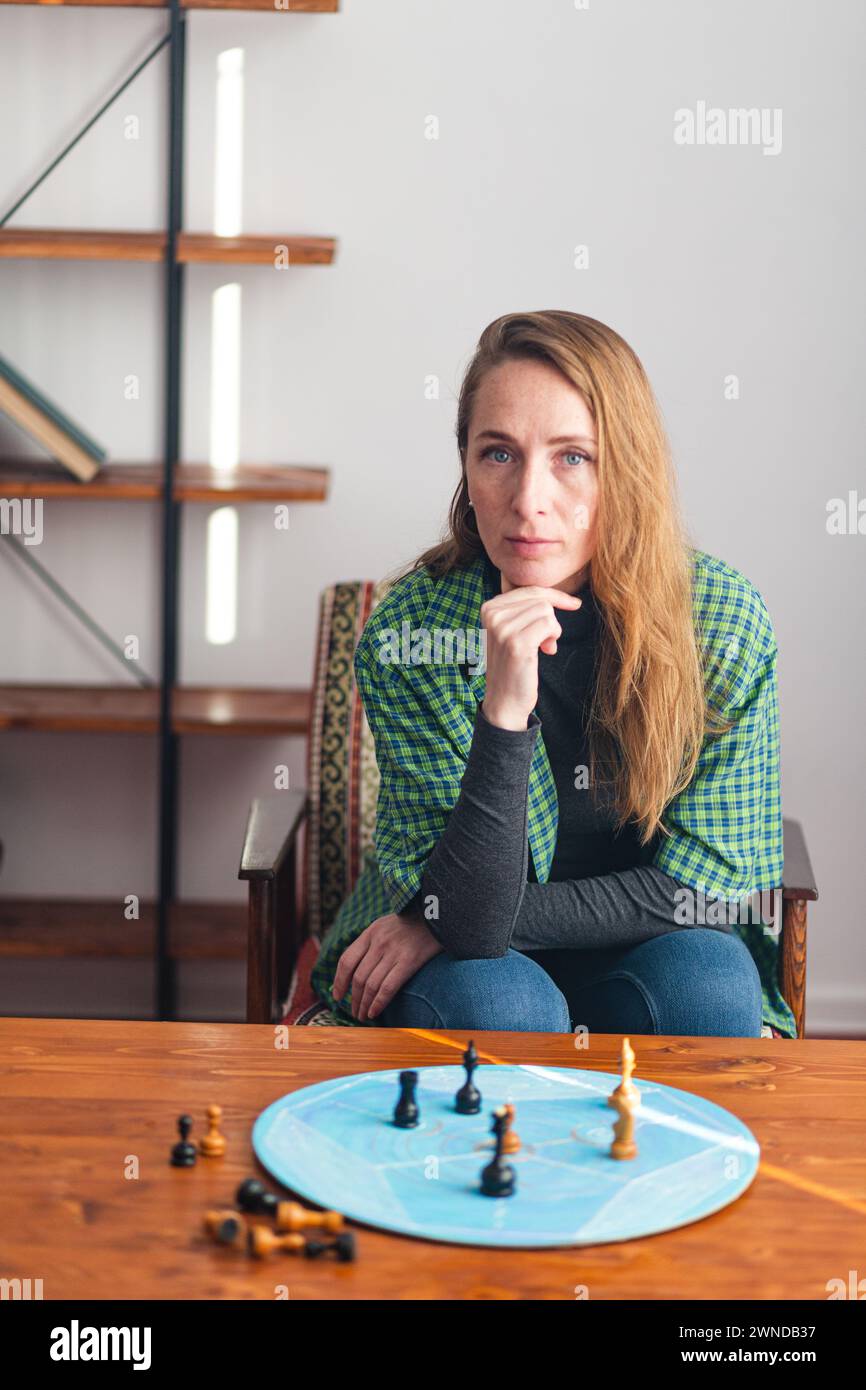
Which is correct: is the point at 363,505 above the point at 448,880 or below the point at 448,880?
above

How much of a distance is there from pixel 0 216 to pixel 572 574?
1.47 m

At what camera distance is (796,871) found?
1.87m

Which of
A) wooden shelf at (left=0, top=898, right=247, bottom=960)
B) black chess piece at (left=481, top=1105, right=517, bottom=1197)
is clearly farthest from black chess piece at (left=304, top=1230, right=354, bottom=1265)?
wooden shelf at (left=0, top=898, right=247, bottom=960)

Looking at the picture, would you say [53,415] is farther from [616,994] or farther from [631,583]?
[616,994]

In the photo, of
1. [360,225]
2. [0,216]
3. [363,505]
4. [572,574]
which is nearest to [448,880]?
[572,574]

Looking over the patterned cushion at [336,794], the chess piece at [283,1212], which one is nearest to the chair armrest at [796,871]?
the patterned cushion at [336,794]

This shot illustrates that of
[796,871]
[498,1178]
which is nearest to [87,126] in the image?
[796,871]

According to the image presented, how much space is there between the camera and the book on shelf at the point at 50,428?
2488 mm

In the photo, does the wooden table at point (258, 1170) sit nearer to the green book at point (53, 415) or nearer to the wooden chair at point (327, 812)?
the wooden chair at point (327, 812)

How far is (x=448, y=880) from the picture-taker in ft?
5.04

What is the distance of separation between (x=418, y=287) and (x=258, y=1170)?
188cm

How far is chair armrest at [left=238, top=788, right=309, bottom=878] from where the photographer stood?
1.82m
